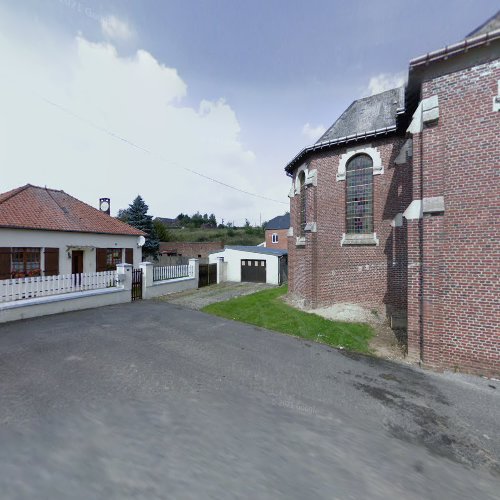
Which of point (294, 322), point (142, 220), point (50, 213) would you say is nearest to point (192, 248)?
point (142, 220)

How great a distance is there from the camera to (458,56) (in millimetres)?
6523

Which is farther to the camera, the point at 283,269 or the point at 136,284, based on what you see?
the point at 283,269

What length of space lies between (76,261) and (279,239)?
29.6 m

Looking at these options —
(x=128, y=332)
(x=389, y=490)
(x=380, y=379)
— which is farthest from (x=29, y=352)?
(x=380, y=379)

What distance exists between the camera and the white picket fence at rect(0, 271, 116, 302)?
345 inches

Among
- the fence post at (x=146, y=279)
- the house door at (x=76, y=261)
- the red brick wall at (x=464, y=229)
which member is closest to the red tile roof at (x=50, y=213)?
the house door at (x=76, y=261)

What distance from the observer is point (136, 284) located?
1292 centimetres

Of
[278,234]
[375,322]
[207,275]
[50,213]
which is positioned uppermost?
[278,234]

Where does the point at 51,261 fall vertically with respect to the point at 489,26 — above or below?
below

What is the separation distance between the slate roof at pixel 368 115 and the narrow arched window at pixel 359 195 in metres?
1.24

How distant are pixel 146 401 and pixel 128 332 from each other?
13.2ft

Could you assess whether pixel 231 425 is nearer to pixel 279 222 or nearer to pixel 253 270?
pixel 253 270

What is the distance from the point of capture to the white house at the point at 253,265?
20969mm

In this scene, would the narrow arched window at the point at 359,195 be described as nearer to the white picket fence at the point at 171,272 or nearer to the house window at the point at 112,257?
the white picket fence at the point at 171,272
